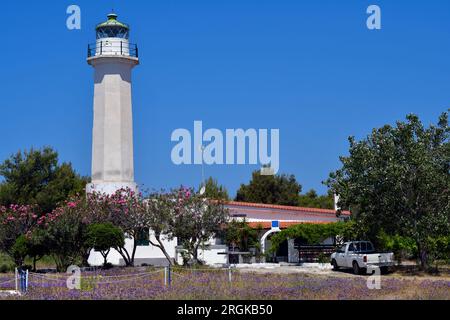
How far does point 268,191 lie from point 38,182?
2447cm

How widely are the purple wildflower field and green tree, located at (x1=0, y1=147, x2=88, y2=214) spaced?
94.8 ft

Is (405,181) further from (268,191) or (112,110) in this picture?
(268,191)

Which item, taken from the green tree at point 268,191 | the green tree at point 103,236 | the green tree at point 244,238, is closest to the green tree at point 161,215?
the green tree at point 103,236

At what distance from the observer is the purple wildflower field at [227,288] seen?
23.3 m

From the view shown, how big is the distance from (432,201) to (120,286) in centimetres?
1520

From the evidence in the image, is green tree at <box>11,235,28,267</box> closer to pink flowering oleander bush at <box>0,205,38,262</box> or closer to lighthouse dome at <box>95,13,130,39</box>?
pink flowering oleander bush at <box>0,205,38,262</box>

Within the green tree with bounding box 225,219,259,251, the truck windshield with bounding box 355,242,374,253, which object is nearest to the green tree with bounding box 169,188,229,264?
the green tree with bounding box 225,219,259,251

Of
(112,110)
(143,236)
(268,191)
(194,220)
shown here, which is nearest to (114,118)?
(112,110)

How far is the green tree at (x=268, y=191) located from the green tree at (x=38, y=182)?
19.0 metres

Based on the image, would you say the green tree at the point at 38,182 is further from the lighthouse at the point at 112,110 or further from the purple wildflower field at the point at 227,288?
the purple wildflower field at the point at 227,288

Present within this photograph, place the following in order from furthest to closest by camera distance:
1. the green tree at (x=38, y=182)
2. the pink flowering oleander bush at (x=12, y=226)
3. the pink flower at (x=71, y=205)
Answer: the green tree at (x=38, y=182) < the pink flowering oleander bush at (x=12, y=226) < the pink flower at (x=71, y=205)
